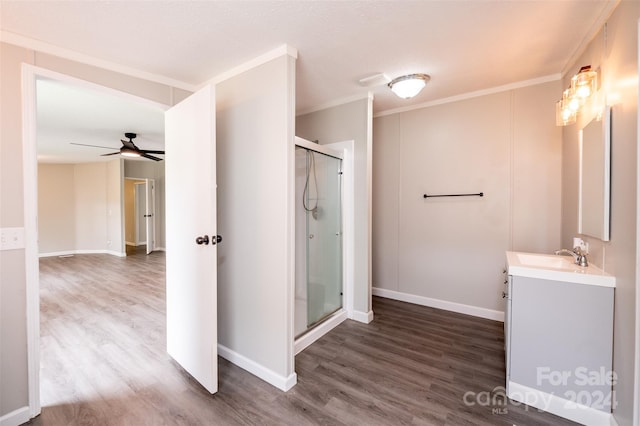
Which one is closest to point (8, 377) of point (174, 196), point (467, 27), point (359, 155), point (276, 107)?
point (174, 196)

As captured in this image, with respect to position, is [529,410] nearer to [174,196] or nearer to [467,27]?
[467,27]

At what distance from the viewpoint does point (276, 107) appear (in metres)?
1.94

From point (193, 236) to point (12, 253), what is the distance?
99 cm

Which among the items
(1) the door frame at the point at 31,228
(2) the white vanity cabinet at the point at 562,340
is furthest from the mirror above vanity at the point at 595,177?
(1) the door frame at the point at 31,228

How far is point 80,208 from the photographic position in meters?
7.27

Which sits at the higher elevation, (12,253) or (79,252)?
(12,253)

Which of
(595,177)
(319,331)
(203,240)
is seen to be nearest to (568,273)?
(595,177)

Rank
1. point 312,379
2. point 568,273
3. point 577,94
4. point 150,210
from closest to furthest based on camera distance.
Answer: point 568,273
point 577,94
point 312,379
point 150,210

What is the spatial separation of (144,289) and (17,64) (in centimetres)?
330

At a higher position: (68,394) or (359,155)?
(359,155)

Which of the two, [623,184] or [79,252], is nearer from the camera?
[623,184]

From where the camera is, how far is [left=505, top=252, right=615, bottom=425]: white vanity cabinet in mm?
1516

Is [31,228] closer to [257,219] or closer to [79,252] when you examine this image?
[257,219]

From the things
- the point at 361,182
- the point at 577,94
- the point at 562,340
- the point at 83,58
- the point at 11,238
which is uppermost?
the point at 83,58
